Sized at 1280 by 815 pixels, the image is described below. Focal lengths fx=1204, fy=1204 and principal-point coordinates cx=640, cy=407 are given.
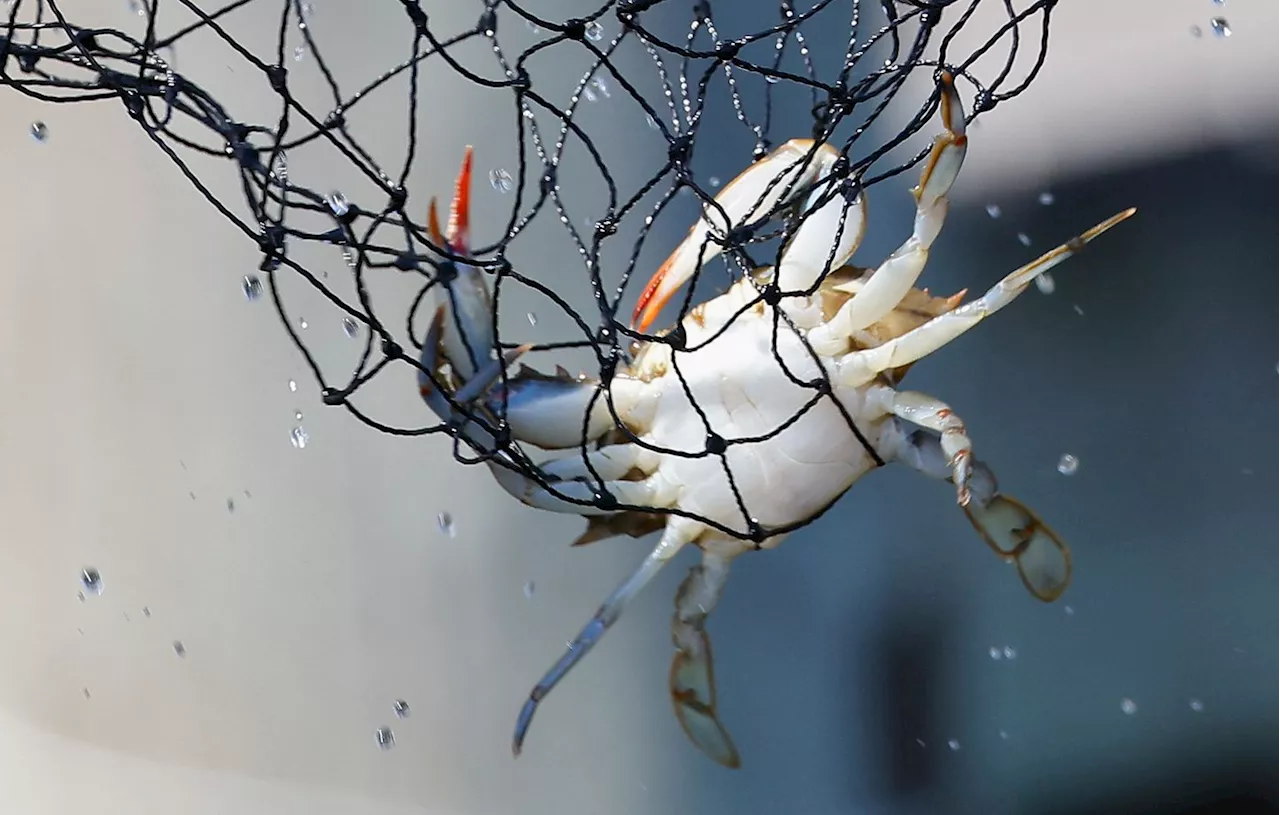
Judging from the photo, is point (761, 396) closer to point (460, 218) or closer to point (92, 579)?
point (460, 218)

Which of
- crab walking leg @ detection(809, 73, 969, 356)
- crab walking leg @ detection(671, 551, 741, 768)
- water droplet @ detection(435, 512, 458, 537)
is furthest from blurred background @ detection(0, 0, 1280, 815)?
crab walking leg @ detection(809, 73, 969, 356)

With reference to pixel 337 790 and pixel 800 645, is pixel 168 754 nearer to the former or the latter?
pixel 337 790

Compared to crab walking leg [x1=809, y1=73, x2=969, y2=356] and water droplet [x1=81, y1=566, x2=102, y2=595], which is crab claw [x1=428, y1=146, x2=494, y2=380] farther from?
water droplet [x1=81, y1=566, x2=102, y2=595]

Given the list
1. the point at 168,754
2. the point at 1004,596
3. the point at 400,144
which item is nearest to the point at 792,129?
the point at 400,144

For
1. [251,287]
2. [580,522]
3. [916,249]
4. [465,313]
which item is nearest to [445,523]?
[580,522]

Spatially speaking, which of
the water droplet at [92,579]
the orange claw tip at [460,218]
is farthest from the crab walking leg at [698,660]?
the water droplet at [92,579]

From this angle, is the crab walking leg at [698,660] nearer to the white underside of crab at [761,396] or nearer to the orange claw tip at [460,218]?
the white underside of crab at [761,396]
